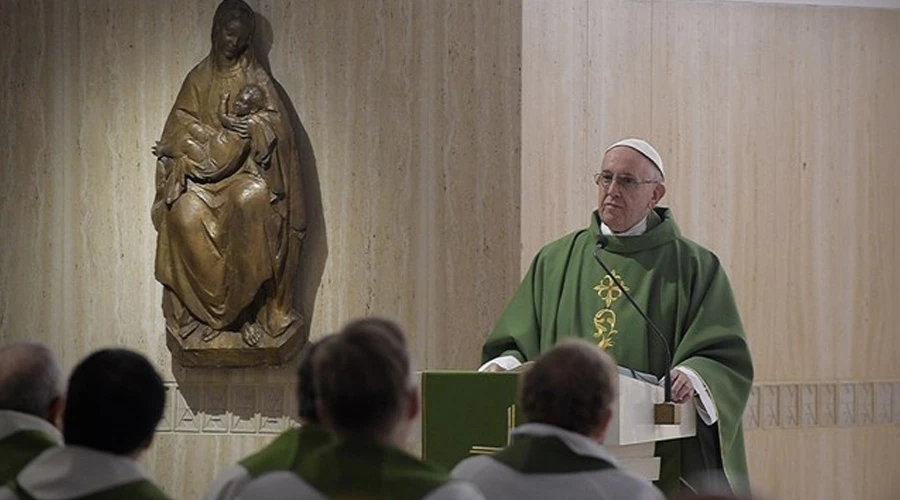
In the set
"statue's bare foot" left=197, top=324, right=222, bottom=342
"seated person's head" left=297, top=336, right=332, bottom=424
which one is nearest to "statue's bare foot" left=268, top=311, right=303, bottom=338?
"statue's bare foot" left=197, top=324, right=222, bottom=342

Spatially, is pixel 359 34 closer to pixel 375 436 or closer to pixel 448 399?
pixel 448 399

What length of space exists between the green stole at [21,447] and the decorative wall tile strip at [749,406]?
4.91m

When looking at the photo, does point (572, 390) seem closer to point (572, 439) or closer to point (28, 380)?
point (572, 439)

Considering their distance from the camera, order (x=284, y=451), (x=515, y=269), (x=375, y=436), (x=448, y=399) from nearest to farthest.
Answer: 1. (x=375, y=436)
2. (x=284, y=451)
3. (x=448, y=399)
4. (x=515, y=269)

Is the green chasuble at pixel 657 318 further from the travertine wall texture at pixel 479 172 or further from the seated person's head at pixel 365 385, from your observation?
the seated person's head at pixel 365 385

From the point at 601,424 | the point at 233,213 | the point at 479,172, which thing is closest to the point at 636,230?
the point at 479,172

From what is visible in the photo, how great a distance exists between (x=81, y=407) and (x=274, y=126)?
5223mm

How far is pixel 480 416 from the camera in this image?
5391 mm

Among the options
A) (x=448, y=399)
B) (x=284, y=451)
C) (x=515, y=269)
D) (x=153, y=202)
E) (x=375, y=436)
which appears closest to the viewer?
(x=375, y=436)

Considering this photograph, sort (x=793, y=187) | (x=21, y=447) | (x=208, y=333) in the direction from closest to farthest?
1. (x=21, y=447)
2. (x=208, y=333)
3. (x=793, y=187)

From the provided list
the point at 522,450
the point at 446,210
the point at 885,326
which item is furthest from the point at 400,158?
the point at 522,450

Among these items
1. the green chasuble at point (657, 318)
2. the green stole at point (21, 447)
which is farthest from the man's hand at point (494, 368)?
the green stole at point (21, 447)

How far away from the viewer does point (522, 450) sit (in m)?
3.61

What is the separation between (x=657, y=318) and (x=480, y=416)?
1275 millimetres
